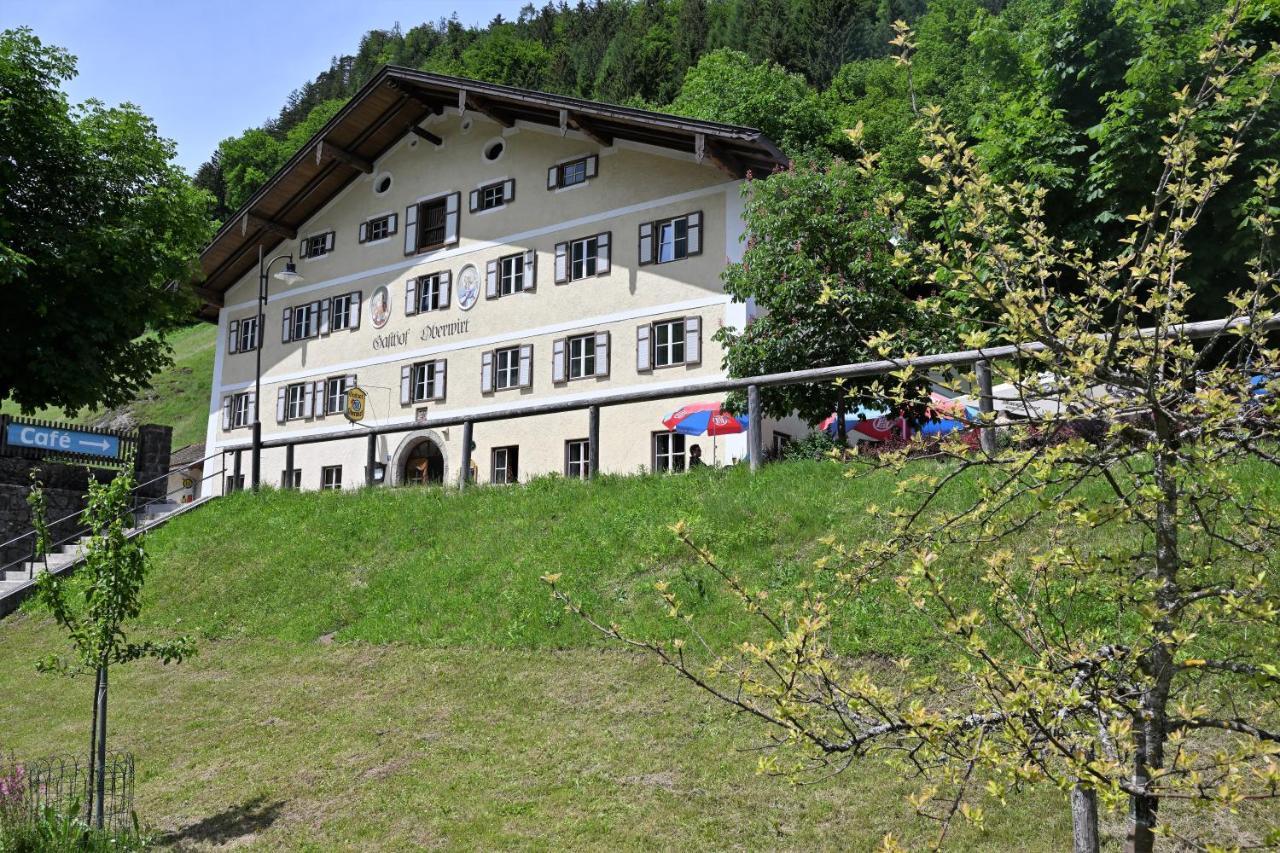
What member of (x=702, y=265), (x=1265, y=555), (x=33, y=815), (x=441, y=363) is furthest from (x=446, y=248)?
(x=1265, y=555)

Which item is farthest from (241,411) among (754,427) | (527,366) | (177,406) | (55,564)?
(754,427)

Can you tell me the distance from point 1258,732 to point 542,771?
5457mm

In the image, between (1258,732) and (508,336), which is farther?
(508,336)

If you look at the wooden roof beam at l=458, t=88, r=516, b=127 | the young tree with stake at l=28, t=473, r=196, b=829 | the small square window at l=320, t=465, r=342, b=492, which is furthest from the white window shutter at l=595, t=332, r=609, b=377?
the young tree with stake at l=28, t=473, r=196, b=829

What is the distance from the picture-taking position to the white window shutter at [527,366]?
97.5 feet

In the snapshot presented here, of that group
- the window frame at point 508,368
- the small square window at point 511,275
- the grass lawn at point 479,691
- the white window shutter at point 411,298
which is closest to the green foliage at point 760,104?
the small square window at point 511,275

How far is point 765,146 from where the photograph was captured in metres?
23.9

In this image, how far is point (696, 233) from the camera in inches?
1042

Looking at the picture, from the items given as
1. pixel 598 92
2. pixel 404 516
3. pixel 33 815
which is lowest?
pixel 33 815

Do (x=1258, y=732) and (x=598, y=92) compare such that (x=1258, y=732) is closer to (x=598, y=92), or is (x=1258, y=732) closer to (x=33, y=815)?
(x=33, y=815)

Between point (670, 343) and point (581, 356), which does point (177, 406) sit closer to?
point (581, 356)

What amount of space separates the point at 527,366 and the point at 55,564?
13.7 m

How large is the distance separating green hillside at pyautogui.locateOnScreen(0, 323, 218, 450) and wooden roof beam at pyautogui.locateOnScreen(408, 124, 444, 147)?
86.0 ft

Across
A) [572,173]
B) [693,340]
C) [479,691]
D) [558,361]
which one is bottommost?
[479,691]
